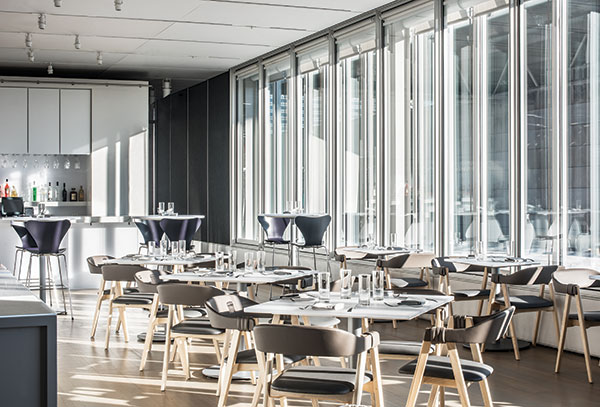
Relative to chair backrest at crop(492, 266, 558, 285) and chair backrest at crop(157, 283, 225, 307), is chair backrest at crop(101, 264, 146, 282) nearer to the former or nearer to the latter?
chair backrest at crop(157, 283, 225, 307)

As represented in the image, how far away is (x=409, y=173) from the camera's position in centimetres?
938

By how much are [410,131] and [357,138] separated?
51.8 inches

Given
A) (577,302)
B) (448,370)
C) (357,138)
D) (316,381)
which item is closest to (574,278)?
(577,302)

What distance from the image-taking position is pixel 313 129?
463 inches

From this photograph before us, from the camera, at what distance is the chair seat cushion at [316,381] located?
141 inches

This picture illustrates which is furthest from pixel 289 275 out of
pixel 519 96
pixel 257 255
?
pixel 519 96

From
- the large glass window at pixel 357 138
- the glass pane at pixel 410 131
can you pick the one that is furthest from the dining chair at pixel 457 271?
the large glass window at pixel 357 138

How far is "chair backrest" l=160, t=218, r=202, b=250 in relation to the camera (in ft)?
35.5

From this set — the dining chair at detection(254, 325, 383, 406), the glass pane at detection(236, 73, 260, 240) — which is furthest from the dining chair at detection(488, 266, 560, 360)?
the glass pane at detection(236, 73, 260, 240)

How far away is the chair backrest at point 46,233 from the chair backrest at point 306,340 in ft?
20.6

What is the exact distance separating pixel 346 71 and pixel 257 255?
5.37 metres

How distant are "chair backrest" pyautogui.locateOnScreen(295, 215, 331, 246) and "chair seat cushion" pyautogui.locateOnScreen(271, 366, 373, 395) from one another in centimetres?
644

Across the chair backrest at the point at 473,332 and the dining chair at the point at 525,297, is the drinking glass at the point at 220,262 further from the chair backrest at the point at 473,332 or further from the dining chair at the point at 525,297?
the chair backrest at the point at 473,332

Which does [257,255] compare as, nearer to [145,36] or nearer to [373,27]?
[373,27]
